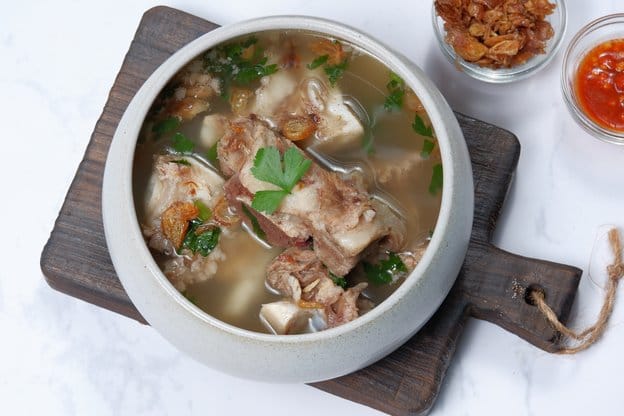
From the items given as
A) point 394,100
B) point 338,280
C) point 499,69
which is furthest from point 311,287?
point 499,69

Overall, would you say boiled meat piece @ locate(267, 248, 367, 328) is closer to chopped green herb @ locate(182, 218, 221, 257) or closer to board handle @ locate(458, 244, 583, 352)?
chopped green herb @ locate(182, 218, 221, 257)

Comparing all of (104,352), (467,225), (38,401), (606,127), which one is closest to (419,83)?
(467,225)

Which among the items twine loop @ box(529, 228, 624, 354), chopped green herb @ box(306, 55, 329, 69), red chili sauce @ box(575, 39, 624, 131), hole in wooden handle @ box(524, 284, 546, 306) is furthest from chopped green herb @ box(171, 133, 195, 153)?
red chili sauce @ box(575, 39, 624, 131)

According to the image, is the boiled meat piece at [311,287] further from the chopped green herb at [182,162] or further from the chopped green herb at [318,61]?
the chopped green herb at [318,61]

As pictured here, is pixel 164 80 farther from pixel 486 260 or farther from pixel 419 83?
pixel 486 260

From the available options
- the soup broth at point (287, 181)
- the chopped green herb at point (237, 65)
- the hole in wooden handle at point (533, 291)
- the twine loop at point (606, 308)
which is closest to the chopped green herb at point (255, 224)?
the soup broth at point (287, 181)

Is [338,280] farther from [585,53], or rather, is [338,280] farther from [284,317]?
[585,53]
